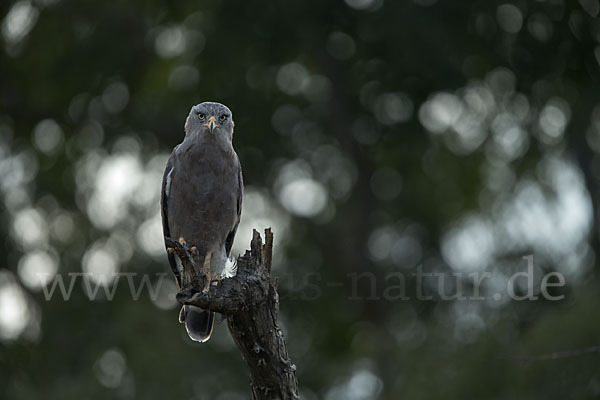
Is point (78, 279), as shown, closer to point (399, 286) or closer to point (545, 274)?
point (399, 286)

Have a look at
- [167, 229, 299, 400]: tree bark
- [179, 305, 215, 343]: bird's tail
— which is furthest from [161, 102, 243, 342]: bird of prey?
[167, 229, 299, 400]: tree bark

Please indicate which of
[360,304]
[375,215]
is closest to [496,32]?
[375,215]

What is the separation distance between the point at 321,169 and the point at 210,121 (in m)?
8.82

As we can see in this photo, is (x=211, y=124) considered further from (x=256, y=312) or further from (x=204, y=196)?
(x=256, y=312)

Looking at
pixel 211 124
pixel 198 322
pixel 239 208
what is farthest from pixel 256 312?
pixel 211 124

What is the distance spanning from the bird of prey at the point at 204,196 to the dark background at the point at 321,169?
483 cm

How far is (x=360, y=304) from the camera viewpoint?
48.6 feet

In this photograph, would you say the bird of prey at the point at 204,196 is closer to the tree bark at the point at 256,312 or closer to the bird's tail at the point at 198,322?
the bird's tail at the point at 198,322

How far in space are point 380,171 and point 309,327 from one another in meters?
3.16

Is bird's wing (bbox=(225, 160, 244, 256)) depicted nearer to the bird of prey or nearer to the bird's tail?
the bird of prey

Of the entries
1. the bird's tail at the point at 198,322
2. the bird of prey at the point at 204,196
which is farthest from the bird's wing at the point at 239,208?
the bird's tail at the point at 198,322

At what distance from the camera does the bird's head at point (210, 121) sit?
659 centimetres

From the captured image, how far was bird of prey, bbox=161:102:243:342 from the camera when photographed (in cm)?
644

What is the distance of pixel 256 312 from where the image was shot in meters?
5.01
